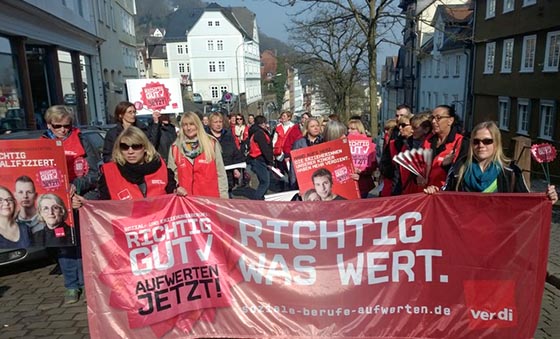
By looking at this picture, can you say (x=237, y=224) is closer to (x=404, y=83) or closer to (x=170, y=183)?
(x=170, y=183)

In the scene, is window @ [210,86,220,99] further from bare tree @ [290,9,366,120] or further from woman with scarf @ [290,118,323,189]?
woman with scarf @ [290,118,323,189]

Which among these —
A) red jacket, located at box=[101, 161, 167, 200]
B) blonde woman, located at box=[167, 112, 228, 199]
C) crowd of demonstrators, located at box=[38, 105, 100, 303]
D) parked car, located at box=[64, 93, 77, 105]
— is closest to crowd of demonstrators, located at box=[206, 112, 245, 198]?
blonde woman, located at box=[167, 112, 228, 199]

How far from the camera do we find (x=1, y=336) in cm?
413

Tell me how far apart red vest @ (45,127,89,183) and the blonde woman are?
938 mm

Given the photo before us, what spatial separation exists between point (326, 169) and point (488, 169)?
1.68 metres

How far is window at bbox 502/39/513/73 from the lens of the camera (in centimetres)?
2411

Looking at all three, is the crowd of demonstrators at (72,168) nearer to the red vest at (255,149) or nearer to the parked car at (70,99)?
the red vest at (255,149)

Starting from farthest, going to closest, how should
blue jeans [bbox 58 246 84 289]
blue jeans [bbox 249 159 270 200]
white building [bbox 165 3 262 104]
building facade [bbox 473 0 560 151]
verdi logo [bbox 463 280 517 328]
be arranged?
white building [bbox 165 3 262 104] < building facade [bbox 473 0 560 151] < blue jeans [bbox 249 159 270 200] < blue jeans [bbox 58 246 84 289] < verdi logo [bbox 463 280 517 328]

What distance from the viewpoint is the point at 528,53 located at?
22.2 meters

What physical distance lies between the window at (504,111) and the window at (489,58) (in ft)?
7.30

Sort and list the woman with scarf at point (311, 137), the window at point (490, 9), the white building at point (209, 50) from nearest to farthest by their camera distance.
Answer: the woman with scarf at point (311, 137) → the window at point (490, 9) → the white building at point (209, 50)

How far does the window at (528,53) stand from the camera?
21.6 m

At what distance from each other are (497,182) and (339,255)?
150 centimetres

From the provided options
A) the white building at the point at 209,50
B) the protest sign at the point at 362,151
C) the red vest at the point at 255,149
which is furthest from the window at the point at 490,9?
the white building at the point at 209,50
